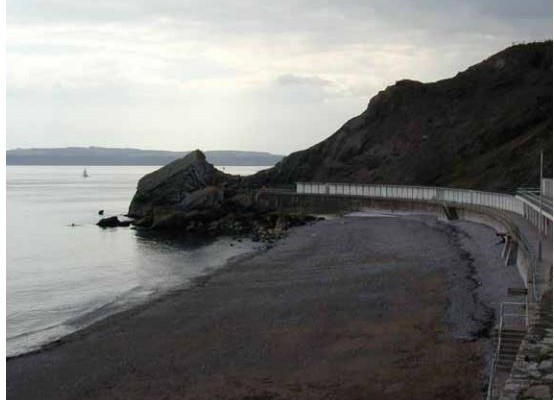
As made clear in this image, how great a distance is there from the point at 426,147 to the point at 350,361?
227ft

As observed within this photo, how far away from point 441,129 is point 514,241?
191 ft

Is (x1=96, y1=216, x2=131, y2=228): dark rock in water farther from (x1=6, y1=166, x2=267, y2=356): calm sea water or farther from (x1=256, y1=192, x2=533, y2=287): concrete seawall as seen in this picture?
(x1=256, y1=192, x2=533, y2=287): concrete seawall

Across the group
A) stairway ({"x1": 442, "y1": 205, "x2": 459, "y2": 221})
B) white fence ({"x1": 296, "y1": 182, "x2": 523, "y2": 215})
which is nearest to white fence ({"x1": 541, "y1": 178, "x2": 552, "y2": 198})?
white fence ({"x1": 296, "y1": 182, "x2": 523, "y2": 215})

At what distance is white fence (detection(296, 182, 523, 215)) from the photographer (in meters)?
48.6

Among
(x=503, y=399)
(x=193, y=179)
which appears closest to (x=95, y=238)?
(x=193, y=179)

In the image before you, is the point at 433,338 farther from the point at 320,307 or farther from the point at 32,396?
the point at 32,396

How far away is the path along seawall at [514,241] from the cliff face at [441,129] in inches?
475

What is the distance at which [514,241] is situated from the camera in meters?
32.4

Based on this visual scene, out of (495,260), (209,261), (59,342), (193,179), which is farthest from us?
(193,179)

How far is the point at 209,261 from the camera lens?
4466 cm

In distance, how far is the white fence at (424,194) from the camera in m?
48.6

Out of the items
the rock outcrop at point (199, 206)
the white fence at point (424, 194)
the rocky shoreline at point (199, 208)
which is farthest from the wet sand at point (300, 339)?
the rock outcrop at point (199, 206)

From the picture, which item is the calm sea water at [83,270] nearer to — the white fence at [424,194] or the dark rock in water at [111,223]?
the dark rock in water at [111,223]

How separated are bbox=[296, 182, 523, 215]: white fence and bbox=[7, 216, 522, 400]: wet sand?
12.1 m
